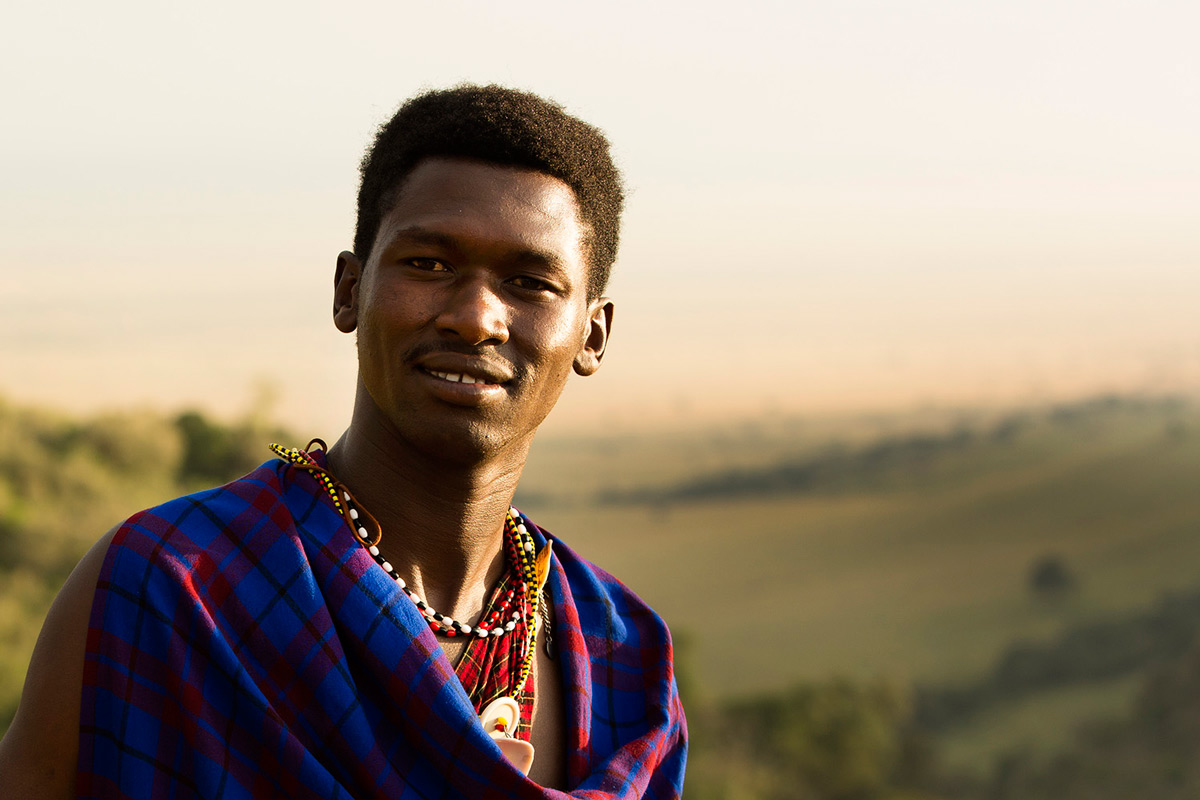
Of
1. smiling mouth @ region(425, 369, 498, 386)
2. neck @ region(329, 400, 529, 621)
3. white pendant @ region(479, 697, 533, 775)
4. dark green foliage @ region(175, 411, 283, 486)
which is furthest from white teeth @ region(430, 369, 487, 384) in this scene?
dark green foliage @ region(175, 411, 283, 486)

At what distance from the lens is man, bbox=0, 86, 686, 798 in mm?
2100

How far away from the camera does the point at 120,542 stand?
7.14 feet

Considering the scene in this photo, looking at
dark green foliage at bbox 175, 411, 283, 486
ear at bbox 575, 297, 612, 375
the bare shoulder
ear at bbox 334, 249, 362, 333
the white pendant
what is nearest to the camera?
the bare shoulder

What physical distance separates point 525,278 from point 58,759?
1.24 m

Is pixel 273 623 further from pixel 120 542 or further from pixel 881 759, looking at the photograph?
pixel 881 759

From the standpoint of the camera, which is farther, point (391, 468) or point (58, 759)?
point (391, 468)

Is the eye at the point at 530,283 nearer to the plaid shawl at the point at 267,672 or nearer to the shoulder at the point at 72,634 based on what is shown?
the plaid shawl at the point at 267,672

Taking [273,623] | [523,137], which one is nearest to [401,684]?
[273,623]

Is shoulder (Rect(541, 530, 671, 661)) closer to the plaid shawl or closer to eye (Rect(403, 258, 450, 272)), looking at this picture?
the plaid shawl

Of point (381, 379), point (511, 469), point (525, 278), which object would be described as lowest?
point (511, 469)

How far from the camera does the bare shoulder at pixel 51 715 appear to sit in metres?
2.06

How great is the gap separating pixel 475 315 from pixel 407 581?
61 centimetres

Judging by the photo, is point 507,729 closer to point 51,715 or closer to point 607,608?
point 607,608

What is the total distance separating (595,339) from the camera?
279 cm
